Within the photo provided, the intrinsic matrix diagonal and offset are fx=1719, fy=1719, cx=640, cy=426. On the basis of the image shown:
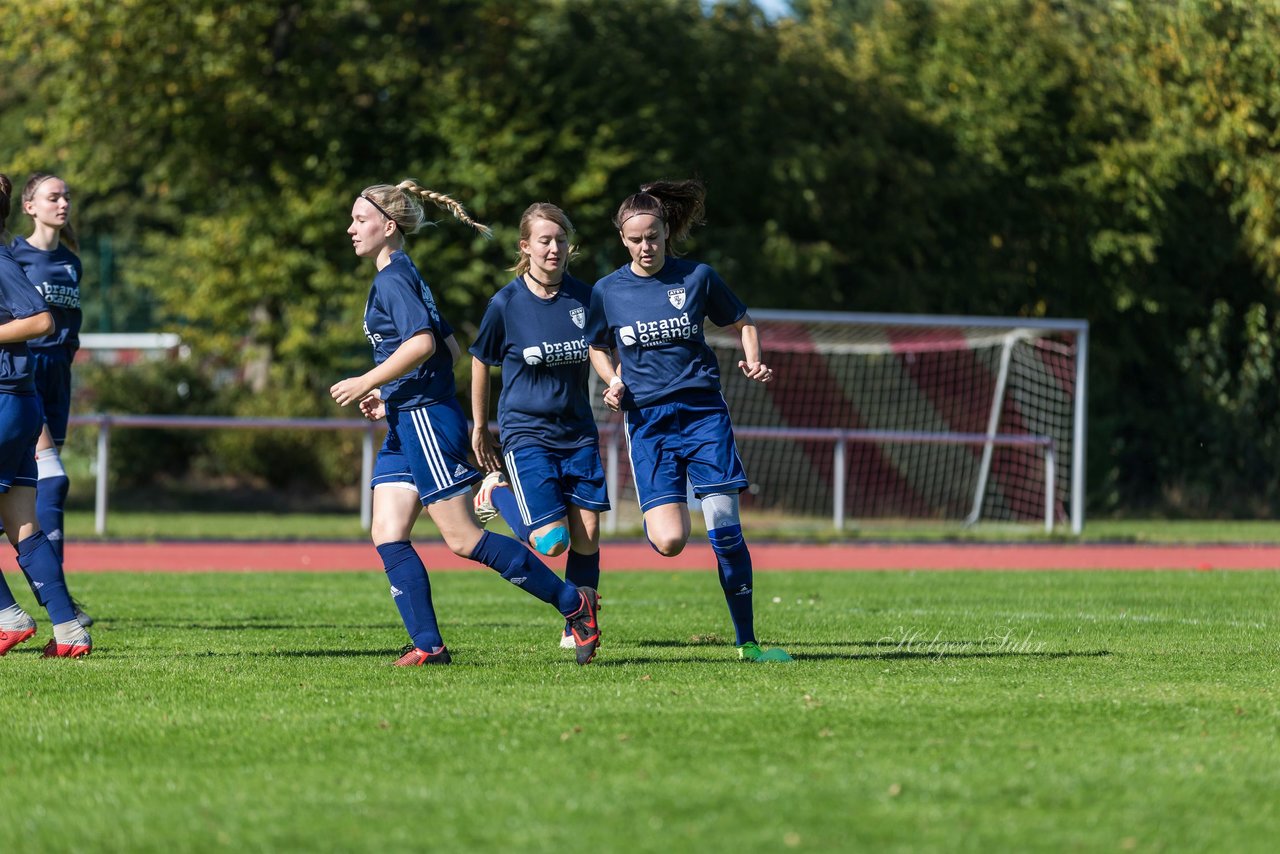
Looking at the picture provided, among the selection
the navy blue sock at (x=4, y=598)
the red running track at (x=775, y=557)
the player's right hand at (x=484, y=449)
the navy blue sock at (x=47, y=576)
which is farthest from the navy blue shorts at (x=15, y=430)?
the red running track at (x=775, y=557)

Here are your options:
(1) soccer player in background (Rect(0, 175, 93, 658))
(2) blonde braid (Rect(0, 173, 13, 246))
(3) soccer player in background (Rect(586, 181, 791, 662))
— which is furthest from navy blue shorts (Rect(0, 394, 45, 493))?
(3) soccer player in background (Rect(586, 181, 791, 662))

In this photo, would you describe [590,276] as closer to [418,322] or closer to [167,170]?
[167,170]

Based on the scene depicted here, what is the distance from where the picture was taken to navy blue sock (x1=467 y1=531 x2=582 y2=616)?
23.7 ft

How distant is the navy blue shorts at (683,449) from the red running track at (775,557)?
6980 mm

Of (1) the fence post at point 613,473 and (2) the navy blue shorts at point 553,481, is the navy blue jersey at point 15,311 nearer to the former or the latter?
(2) the navy blue shorts at point 553,481

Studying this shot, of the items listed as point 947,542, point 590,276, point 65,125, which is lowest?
point 947,542

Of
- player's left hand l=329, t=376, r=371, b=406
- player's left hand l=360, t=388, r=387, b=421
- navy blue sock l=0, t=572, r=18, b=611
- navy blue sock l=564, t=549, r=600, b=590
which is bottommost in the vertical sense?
navy blue sock l=0, t=572, r=18, b=611

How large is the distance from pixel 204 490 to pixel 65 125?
604 cm

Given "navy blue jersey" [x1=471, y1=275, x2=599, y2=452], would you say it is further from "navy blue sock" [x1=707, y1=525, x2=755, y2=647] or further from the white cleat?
"navy blue sock" [x1=707, y1=525, x2=755, y2=647]

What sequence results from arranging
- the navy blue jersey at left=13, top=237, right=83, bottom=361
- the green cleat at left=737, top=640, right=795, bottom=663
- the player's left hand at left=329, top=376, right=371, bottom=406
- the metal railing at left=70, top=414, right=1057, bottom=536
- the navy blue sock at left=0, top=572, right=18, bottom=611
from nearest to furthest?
1. the player's left hand at left=329, top=376, right=371, bottom=406
2. the green cleat at left=737, top=640, right=795, bottom=663
3. the navy blue sock at left=0, top=572, right=18, bottom=611
4. the navy blue jersey at left=13, top=237, right=83, bottom=361
5. the metal railing at left=70, top=414, right=1057, bottom=536

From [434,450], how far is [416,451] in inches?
2.9

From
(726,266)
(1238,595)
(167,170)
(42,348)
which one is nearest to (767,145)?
(726,266)

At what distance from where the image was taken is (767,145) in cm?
2709

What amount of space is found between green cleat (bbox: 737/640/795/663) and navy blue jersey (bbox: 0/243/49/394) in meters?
3.25
